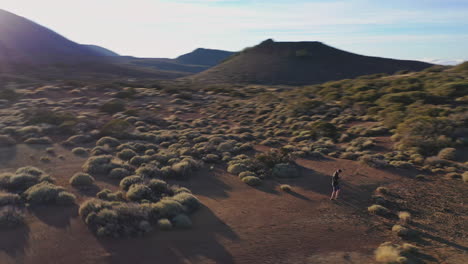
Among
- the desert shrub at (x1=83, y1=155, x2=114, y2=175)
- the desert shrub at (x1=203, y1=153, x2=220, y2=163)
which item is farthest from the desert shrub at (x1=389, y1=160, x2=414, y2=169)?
the desert shrub at (x1=83, y1=155, x2=114, y2=175)

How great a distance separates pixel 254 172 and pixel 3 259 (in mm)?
13380

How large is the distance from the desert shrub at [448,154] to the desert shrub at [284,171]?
1173cm

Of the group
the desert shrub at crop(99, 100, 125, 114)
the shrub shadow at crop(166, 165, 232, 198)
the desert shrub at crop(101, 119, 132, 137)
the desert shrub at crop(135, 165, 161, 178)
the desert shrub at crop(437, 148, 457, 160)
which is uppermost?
the desert shrub at crop(437, 148, 457, 160)

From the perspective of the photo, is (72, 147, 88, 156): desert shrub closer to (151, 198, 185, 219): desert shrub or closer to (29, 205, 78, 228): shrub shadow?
(29, 205, 78, 228): shrub shadow

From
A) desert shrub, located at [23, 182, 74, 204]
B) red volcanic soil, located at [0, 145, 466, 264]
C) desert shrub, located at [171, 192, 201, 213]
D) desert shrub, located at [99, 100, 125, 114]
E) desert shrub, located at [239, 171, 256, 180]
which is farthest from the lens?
desert shrub, located at [99, 100, 125, 114]

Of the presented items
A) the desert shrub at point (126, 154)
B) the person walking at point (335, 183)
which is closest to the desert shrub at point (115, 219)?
the desert shrub at point (126, 154)

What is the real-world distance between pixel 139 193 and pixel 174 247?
4316 mm

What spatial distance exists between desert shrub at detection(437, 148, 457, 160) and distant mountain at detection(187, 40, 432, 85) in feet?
280

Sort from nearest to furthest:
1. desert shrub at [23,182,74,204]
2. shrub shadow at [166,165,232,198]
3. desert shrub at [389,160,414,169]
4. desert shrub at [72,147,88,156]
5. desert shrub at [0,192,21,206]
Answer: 1. desert shrub at [0,192,21,206]
2. desert shrub at [23,182,74,204]
3. shrub shadow at [166,165,232,198]
4. desert shrub at [389,160,414,169]
5. desert shrub at [72,147,88,156]

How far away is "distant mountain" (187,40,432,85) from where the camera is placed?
111m

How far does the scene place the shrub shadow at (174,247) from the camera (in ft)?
31.2

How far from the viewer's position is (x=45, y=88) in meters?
54.9

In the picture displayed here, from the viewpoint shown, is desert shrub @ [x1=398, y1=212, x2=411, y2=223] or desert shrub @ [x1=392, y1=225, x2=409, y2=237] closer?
desert shrub @ [x1=392, y1=225, x2=409, y2=237]

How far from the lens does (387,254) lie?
9695mm
